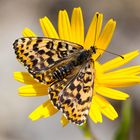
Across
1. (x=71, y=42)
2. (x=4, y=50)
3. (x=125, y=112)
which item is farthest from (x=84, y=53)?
(x=4, y=50)

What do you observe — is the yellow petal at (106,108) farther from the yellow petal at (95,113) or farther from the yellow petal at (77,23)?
the yellow petal at (77,23)

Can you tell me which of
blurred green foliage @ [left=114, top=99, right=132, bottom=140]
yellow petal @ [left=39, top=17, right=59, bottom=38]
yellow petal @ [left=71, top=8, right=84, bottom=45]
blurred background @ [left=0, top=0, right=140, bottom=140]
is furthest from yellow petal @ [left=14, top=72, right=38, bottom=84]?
blurred background @ [left=0, top=0, right=140, bottom=140]

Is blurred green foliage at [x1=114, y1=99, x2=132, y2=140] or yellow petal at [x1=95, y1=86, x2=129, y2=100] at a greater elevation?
yellow petal at [x1=95, y1=86, x2=129, y2=100]

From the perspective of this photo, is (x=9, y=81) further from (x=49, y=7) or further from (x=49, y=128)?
(x=49, y=7)

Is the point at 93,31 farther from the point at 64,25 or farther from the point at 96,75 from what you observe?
the point at 96,75

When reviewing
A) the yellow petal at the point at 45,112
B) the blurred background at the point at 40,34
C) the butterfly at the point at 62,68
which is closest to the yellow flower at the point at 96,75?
the yellow petal at the point at 45,112

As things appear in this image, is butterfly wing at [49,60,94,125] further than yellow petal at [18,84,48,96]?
No

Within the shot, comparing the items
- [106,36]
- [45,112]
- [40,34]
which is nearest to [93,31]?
[106,36]

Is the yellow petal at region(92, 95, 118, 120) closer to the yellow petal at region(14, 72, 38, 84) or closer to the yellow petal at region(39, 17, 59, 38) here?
the yellow petal at region(14, 72, 38, 84)
